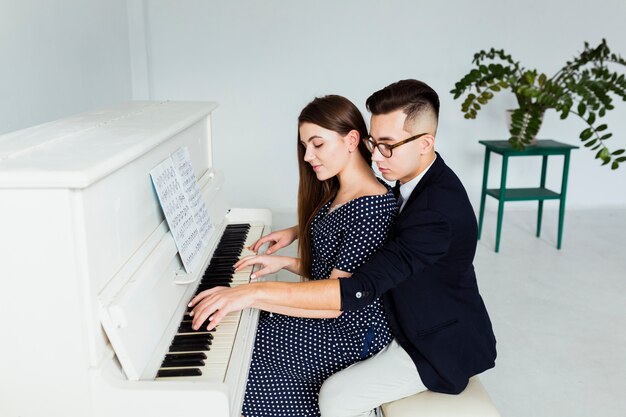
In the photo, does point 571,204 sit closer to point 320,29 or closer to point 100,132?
point 320,29

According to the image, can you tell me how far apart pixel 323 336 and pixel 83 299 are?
0.80m

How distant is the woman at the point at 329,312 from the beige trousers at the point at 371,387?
0.11 metres

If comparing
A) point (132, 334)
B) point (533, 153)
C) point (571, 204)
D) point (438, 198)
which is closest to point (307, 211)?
point (438, 198)

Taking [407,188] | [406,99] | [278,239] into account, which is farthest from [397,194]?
[278,239]

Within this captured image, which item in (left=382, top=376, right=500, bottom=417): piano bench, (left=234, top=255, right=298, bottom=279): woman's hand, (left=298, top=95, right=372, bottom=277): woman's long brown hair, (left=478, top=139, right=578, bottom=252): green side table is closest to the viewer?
(left=382, top=376, right=500, bottom=417): piano bench

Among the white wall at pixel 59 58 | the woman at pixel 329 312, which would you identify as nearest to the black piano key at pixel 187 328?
the woman at pixel 329 312

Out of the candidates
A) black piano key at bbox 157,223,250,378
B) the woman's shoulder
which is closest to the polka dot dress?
the woman's shoulder

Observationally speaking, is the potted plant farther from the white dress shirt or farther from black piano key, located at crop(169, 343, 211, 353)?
black piano key, located at crop(169, 343, 211, 353)

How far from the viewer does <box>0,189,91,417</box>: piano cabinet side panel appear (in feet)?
3.85

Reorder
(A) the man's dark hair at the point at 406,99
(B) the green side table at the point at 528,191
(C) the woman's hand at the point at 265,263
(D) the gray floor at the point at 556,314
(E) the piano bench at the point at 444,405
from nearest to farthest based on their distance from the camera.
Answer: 1. (E) the piano bench at the point at 444,405
2. (A) the man's dark hair at the point at 406,99
3. (C) the woman's hand at the point at 265,263
4. (D) the gray floor at the point at 556,314
5. (B) the green side table at the point at 528,191

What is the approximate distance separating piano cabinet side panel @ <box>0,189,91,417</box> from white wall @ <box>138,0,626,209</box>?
3.80m

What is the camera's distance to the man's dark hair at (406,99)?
1.74m

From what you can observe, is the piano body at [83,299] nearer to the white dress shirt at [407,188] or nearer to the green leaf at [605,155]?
the white dress shirt at [407,188]

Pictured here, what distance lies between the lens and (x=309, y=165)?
2.04 meters
